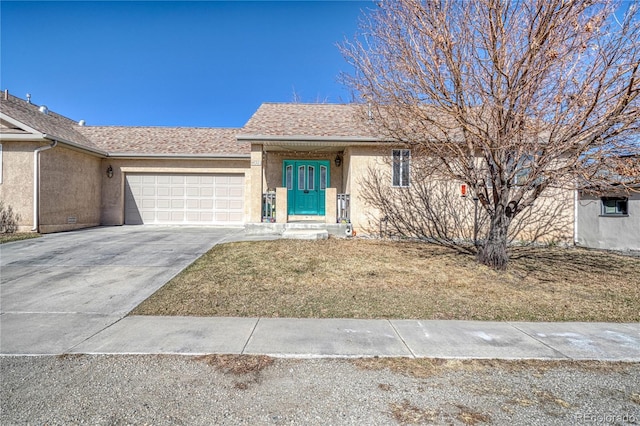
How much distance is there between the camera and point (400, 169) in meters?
11.1

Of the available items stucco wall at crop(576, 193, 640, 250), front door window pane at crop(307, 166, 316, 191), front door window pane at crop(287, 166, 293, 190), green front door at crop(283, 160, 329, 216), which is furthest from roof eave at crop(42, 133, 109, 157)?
stucco wall at crop(576, 193, 640, 250)

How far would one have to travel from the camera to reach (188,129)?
1667cm

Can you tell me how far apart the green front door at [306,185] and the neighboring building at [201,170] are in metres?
0.04

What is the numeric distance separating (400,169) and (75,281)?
9288mm

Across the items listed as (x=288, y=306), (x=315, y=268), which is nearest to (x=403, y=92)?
(x=315, y=268)

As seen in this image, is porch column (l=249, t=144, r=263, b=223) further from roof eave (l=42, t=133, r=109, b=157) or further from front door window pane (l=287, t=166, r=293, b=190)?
roof eave (l=42, t=133, r=109, b=157)

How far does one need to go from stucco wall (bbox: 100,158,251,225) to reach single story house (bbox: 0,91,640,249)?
4 centimetres

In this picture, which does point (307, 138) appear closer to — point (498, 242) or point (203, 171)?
point (203, 171)

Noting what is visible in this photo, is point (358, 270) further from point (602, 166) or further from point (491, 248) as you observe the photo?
point (602, 166)

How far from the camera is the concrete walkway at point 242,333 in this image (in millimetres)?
3750

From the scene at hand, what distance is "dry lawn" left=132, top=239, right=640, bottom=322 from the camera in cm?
517

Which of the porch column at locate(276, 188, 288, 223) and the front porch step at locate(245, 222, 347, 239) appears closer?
the front porch step at locate(245, 222, 347, 239)

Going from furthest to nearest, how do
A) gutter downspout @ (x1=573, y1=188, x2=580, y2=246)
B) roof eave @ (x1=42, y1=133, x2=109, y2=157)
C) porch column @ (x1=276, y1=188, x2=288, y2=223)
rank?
roof eave @ (x1=42, y1=133, x2=109, y2=157), gutter downspout @ (x1=573, y1=188, x2=580, y2=246), porch column @ (x1=276, y1=188, x2=288, y2=223)

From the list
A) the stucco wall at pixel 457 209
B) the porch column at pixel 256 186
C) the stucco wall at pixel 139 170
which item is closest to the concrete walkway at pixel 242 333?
the porch column at pixel 256 186
